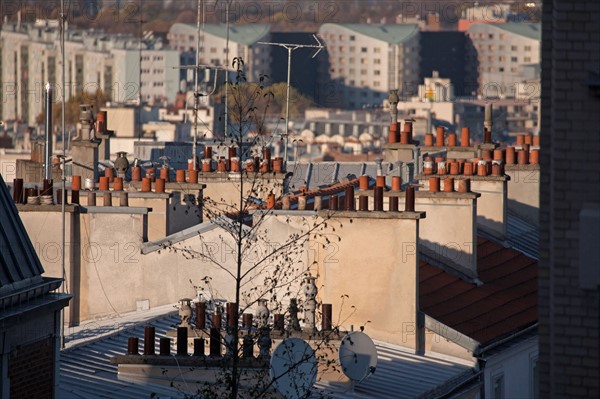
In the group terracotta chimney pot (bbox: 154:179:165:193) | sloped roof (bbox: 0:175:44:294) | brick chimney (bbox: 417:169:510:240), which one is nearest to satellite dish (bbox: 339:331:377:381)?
sloped roof (bbox: 0:175:44:294)

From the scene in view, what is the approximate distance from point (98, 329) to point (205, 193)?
583 centimetres

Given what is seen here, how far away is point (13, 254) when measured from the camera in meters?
16.9

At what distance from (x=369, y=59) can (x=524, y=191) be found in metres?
145

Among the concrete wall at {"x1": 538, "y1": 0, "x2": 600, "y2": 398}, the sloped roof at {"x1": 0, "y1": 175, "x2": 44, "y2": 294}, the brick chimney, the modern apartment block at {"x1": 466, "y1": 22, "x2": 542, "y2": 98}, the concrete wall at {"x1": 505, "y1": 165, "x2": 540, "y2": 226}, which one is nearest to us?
the concrete wall at {"x1": 538, "y1": 0, "x2": 600, "y2": 398}

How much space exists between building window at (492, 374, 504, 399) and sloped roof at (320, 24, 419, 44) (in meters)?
140

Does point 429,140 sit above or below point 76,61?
below

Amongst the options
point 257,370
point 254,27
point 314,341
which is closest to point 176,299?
point 314,341

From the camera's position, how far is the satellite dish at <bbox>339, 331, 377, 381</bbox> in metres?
19.8

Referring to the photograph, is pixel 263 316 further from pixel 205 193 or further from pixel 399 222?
pixel 205 193

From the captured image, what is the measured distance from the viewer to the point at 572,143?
12.2 metres

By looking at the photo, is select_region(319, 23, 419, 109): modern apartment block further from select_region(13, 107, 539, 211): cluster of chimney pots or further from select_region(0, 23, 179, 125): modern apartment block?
select_region(13, 107, 539, 211): cluster of chimney pots

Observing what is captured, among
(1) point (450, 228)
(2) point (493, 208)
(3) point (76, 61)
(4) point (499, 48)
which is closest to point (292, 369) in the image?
(1) point (450, 228)

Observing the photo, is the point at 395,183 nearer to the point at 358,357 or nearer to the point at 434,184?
the point at 434,184

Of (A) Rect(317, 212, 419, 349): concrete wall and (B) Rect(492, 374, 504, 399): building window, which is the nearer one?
(A) Rect(317, 212, 419, 349): concrete wall
